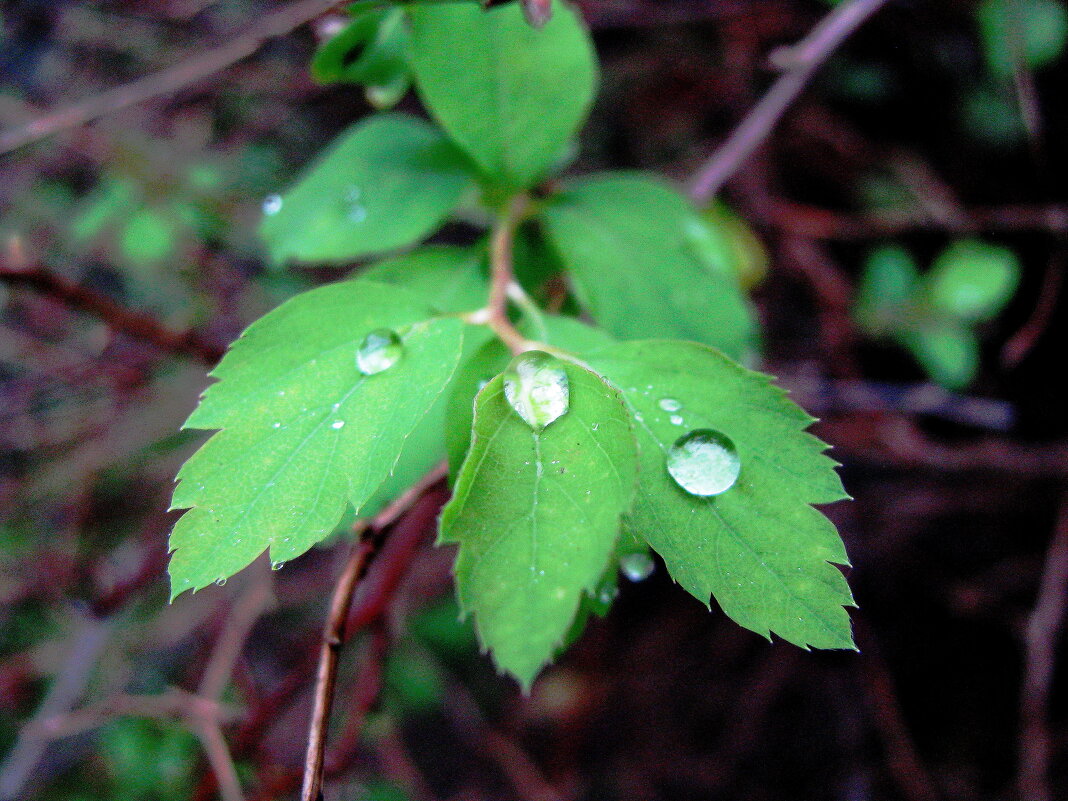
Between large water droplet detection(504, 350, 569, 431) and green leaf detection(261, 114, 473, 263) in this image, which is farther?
green leaf detection(261, 114, 473, 263)

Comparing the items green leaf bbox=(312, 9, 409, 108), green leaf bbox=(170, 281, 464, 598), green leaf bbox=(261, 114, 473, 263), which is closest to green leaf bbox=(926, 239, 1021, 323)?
green leaf bbox=(261, 114, 473, 263)

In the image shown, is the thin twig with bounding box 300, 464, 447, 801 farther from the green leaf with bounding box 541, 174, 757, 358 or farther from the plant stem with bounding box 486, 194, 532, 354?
the green leaf with bounding box 541, 174, 757, 358

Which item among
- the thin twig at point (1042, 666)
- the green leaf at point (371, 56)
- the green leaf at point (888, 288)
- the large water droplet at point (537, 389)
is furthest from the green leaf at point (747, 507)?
the thin twig at point (1042, 666)

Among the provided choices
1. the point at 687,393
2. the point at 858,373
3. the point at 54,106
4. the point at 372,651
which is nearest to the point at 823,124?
the point at 858,373

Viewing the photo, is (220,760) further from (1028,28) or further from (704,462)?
(1028,28)

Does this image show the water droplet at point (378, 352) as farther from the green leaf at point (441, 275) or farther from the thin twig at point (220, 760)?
the thin twig at point (220, 760)
